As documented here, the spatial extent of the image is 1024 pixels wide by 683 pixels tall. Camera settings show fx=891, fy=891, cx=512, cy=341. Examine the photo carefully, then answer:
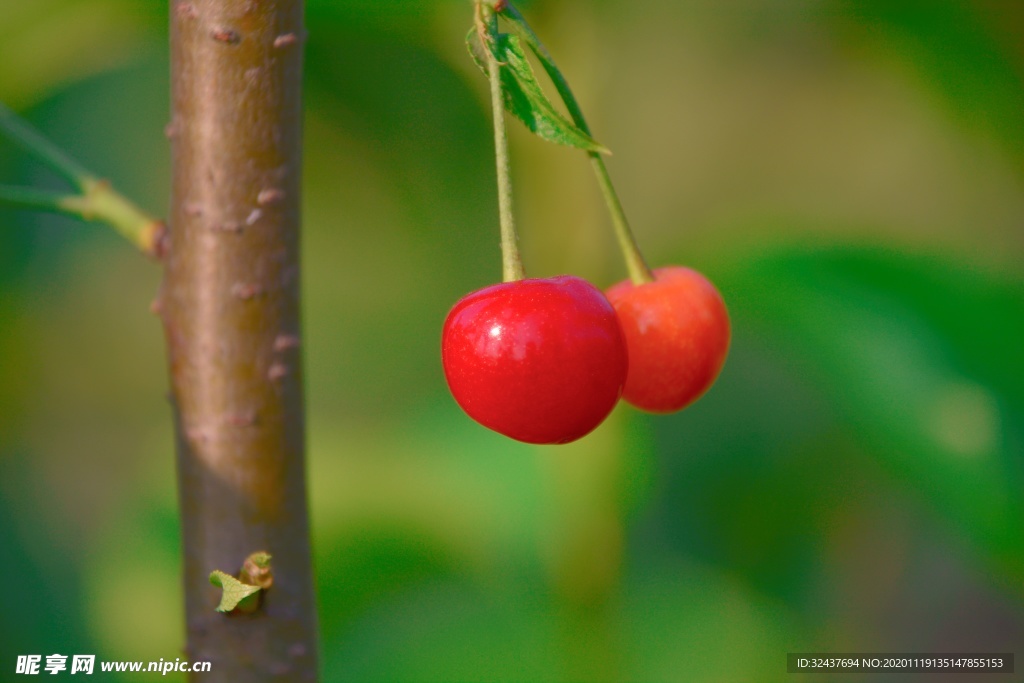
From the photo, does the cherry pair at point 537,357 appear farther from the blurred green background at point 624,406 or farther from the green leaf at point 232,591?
the blurred green background at point 624,406

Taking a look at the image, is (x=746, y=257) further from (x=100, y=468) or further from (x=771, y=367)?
(x=100, y=468)

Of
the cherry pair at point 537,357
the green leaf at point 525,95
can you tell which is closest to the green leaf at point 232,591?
the cherry pair at point 537,357

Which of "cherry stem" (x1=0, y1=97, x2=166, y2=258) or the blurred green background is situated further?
the blurred green background

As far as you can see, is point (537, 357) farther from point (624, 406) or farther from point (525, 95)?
point (624, 406)

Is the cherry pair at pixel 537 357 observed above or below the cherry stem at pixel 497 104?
below

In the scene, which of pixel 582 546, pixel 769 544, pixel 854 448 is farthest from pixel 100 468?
pixel 854 448

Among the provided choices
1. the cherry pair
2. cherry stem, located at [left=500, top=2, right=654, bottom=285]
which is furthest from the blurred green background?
the cherry pair

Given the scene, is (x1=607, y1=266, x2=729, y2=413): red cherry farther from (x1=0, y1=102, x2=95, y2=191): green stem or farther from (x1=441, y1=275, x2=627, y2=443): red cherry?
(x1=0, y1=102, x2=95, y2=191): green stem
